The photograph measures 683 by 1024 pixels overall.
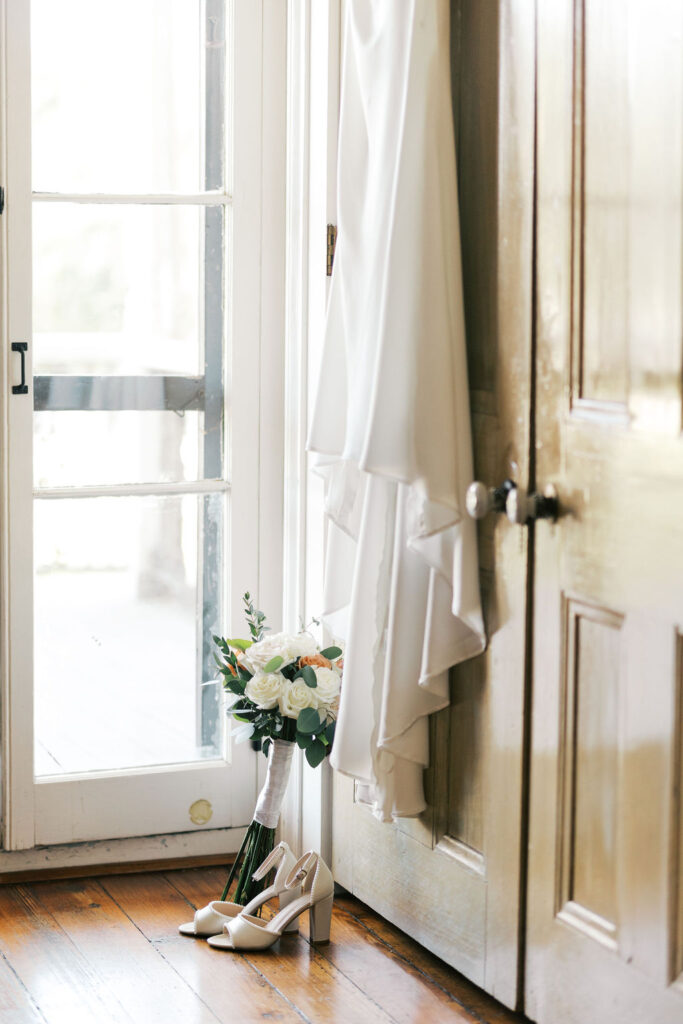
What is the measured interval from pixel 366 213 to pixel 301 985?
4.30 feet

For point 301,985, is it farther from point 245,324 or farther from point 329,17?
point 329,17

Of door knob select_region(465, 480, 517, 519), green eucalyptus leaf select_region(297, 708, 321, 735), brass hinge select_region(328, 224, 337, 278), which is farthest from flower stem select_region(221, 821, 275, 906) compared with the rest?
brass hinge select_region(328, 224, 337, 278)

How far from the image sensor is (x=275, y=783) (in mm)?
2527

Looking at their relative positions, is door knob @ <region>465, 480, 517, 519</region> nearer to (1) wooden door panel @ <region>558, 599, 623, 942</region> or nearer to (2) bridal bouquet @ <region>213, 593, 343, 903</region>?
(1) wooden door panel @ <region>558, 599, 623, 942</region>

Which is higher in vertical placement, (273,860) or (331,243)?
(331,243)

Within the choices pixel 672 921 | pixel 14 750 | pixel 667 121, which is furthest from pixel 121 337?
pixel 672 921

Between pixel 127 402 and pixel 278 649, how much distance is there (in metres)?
0.63

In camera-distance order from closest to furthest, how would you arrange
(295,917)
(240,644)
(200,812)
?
(295,917) → (240,644) → (200,812)

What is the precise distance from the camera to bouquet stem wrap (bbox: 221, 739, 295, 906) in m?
2.52

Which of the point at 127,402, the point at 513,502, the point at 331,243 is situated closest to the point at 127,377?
the point at 127,402

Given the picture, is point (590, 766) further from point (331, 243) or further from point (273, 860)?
point (331, 243)

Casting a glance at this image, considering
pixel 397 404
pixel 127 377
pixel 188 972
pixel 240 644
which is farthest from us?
pixel 127 377

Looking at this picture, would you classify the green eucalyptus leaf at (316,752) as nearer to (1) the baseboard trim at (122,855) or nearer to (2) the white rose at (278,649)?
(2) the white rose at (278,649)

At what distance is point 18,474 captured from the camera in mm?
2688
